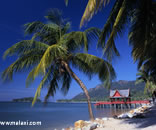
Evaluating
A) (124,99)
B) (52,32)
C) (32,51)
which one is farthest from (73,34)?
(124,99)

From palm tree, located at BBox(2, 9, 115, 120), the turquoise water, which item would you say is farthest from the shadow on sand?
the turquoise water

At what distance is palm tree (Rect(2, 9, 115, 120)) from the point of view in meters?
5.61

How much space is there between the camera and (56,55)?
525 centimetres

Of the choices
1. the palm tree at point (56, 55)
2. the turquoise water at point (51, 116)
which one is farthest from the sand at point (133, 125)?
the turquoise water at point (51, 116)

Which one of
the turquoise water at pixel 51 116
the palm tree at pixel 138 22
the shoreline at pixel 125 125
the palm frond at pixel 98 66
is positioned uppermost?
the palm tree at pixel 138 22

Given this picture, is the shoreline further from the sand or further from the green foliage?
the green foliage

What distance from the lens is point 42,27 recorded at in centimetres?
640

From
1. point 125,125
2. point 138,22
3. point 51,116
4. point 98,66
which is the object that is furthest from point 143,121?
point 51,116

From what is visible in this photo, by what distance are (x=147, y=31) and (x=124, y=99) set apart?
36729mm

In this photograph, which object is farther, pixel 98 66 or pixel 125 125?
pixel 125 125

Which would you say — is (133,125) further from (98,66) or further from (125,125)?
(98,66)

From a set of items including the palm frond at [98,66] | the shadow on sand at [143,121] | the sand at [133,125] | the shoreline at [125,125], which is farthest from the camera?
the palm frond at [98,66]

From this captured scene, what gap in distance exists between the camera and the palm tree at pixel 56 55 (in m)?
5.61

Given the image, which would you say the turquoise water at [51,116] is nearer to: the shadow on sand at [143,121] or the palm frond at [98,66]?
the palm frond at [98,66]
